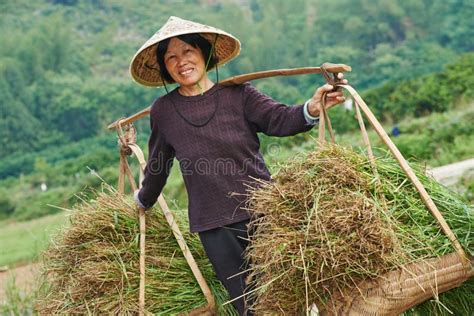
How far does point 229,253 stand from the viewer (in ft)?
8.21

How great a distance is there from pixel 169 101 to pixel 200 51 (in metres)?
0.20

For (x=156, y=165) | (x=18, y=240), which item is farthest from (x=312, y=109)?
(x=18, y=240)

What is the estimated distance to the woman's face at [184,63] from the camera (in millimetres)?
2533

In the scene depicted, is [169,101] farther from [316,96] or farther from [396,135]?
[396,135]

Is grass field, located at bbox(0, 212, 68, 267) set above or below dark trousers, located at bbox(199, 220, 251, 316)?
below

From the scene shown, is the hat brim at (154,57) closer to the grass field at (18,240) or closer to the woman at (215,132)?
the woman at (215,132)

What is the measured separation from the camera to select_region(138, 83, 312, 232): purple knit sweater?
2480mm

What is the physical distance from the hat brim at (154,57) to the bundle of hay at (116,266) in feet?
1.58

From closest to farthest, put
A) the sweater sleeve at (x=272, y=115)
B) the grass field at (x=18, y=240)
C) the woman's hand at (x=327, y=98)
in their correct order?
the woman's hand at (x=327, y=98), the sweater sleeve at (x=272, y=115), the grass field at (x=18, y=240)

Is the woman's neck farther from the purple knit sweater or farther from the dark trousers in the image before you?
the dark trousers

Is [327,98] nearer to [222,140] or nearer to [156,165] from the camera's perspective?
[222,140]

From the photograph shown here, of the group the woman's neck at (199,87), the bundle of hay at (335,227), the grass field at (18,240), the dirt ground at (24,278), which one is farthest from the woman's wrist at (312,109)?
the grass field at (18,240)

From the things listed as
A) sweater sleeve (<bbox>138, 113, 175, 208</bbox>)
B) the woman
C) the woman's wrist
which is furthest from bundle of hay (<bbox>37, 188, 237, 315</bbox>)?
the woman's wrist

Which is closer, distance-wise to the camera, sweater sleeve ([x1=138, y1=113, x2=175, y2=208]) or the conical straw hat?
the conical straw hat
